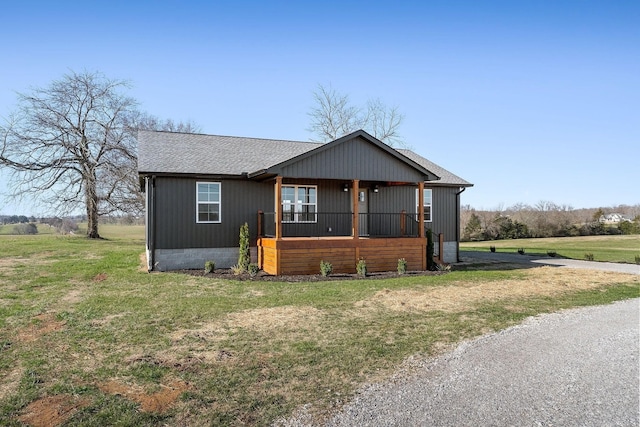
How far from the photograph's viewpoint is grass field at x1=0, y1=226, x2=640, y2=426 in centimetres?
418

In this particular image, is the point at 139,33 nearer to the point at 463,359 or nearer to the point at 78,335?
the point at 78,335

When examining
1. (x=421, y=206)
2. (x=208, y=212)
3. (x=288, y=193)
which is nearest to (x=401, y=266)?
(x=421, y=206)

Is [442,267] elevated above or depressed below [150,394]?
above

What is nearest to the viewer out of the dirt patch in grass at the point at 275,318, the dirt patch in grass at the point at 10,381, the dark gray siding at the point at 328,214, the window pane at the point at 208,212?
the dirt patch in grass at the point at 10,381

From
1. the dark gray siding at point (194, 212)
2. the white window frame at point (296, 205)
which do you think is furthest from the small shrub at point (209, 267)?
the white window frame at point (296, 205)

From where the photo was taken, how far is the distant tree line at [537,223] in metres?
36.6

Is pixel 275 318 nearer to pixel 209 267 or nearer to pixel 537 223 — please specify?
pixel 209 267

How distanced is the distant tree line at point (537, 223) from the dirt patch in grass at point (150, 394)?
34.0 m

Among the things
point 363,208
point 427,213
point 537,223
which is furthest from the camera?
point 537,223

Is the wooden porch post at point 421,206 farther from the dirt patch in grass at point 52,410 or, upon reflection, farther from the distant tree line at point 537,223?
the distant tree line at point 537,223

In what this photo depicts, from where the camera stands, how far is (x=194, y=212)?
14594 mm

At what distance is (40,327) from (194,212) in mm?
7786

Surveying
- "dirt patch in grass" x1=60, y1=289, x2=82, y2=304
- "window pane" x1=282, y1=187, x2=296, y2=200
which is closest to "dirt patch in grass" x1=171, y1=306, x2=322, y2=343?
"dirt patch in grass" x1=60, y1=289, x2=82, y2=304

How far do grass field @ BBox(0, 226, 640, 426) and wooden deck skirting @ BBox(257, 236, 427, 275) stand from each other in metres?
1.61
